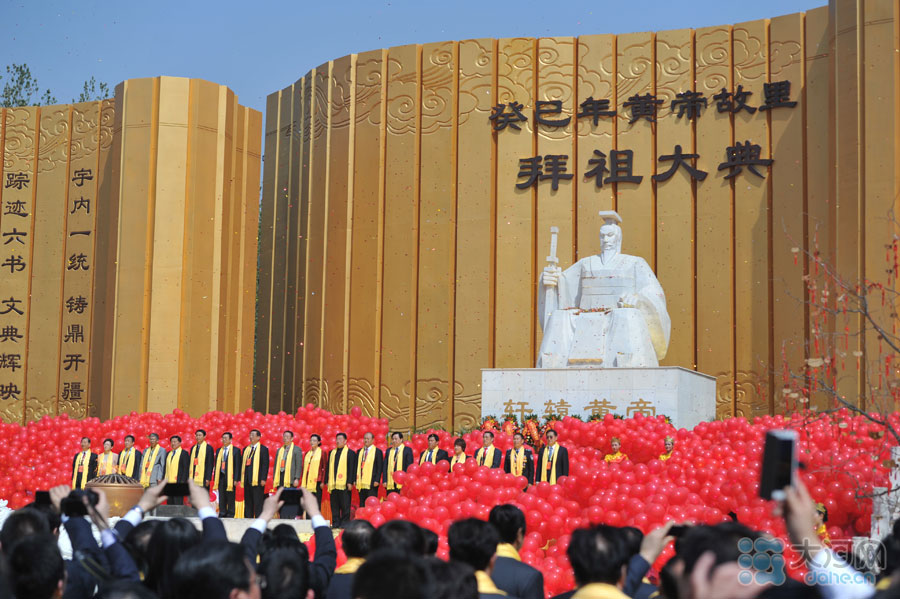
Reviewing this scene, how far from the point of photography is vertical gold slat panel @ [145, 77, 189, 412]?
12.7 m

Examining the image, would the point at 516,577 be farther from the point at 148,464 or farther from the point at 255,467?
the point at 148,464

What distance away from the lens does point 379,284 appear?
13.3 meters

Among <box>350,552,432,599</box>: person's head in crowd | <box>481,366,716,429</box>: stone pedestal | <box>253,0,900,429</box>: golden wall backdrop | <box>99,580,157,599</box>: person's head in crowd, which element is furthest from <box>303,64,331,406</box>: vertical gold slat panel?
<box>350,552,432,599</box>: person's head in crowd

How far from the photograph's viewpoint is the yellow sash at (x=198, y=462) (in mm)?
8352

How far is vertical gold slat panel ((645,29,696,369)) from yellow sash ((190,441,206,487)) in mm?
5971

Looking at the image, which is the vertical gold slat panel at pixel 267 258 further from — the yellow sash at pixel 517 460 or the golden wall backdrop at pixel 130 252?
the yellow sash at pixel 517 460

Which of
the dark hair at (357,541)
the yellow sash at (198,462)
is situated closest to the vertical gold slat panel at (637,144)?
the yellow sash at (198,462)

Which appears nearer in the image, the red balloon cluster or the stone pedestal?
the red balloon cluster

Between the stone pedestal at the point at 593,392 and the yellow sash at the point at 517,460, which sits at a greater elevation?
the stone pedestal at the point at 593,392

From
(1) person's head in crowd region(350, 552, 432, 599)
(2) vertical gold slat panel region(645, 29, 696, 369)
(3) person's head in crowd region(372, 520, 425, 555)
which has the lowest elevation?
(3) person's head in crowd region(372, 520, 425, 555)

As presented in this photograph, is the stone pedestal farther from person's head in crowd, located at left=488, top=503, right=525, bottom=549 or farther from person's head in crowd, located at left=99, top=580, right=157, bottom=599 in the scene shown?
person's head in crowd, located at left=99, top=580, right=157, bottom=599

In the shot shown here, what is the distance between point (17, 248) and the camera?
14.2 m

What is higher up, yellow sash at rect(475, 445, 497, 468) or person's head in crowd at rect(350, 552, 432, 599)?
person's head in crowd at rect(350, 552, 432, 599)

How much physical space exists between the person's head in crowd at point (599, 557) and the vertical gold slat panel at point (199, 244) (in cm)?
1094
